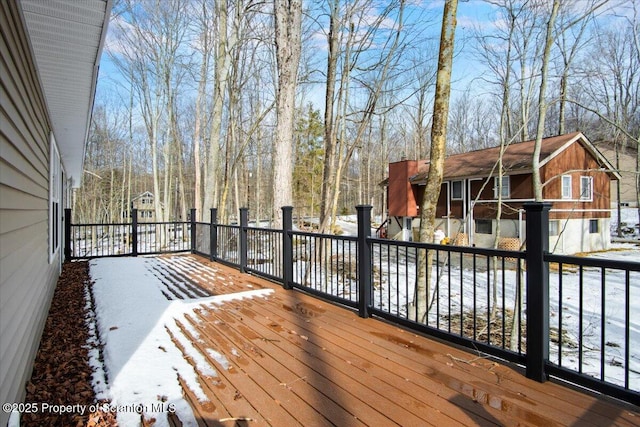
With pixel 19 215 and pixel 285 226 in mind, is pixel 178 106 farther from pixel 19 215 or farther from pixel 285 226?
pixel 19 215

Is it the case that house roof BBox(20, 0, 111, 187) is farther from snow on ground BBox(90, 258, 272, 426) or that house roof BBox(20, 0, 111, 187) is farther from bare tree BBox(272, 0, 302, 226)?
bare tree BBox(272, 0, 302, 226)

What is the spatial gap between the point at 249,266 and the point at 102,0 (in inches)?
184

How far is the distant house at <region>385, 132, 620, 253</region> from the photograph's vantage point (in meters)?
14.0

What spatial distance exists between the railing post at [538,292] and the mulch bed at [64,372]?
98.9 inches

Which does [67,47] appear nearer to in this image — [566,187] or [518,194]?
[518,194]

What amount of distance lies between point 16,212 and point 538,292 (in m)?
3.31

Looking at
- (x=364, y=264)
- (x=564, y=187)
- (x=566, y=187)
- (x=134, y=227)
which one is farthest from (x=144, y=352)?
(x=566, y=187)

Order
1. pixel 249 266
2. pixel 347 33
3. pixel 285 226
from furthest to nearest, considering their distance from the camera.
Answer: pixel 347 33, pixel 249 266, pixel 285 226

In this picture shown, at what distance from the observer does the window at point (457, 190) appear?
53.7 ft

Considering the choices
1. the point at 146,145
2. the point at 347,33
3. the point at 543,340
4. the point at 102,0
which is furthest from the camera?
the point at 146,145

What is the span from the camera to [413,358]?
2.60 metres

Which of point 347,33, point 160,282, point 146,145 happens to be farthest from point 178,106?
point 160,282

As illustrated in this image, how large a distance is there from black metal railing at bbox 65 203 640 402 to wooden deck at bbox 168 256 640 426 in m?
0.19

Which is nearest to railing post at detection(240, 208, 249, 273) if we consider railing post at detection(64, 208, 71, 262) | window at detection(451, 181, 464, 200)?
railing post at detection(64, 208, 71, 262)
